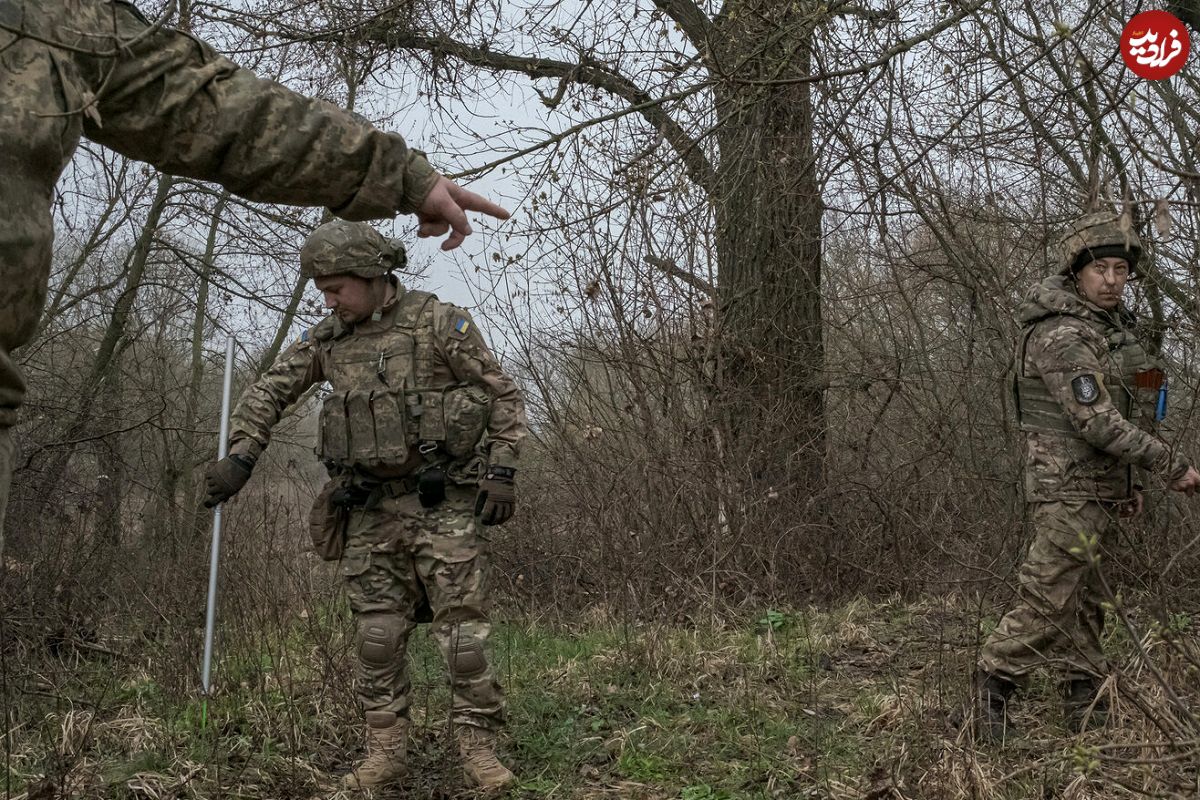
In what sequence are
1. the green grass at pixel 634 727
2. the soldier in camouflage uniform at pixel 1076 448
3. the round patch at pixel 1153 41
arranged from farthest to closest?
the round patch at pixel 1153 41 → the soldier in camouflage uniform at pixel 1076 448 → the green grass at pixel 634 727

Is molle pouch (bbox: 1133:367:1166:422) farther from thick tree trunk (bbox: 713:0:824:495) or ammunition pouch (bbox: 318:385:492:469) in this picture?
thick tree trunk (bbox: 713:0:824:495)

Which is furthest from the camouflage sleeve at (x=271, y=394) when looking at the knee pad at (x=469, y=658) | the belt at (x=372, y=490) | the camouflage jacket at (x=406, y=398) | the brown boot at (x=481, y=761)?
the brown boot at (x=481, y=761)

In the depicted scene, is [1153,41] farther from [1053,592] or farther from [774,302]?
[774,302]

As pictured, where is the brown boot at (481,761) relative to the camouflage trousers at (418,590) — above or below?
below

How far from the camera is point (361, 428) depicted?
464 centimetres

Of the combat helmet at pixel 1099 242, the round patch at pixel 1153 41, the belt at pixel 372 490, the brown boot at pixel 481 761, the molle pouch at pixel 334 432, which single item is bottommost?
the brown boot at pixel 481 761

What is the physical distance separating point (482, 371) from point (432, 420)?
310 millimetres

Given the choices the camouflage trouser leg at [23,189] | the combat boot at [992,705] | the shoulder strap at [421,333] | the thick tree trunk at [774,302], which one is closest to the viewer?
the camouflage trouser leg at [23,189]

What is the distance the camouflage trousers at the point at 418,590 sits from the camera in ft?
14.9

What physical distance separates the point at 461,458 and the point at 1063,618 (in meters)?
2.46

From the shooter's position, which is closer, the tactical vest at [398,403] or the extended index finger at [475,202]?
the extended index finger at [475,202]

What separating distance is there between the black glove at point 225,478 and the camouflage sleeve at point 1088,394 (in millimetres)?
3247

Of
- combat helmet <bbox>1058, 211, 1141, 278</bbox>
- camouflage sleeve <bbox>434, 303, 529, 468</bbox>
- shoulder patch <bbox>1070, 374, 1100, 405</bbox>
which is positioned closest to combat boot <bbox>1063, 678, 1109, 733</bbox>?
shoulder patch <bbox>1070, 374, 1100, 405</bbox>

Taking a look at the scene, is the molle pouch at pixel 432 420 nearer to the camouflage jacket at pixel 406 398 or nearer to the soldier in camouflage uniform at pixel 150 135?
the camouflage jacket at pixel 406 398
